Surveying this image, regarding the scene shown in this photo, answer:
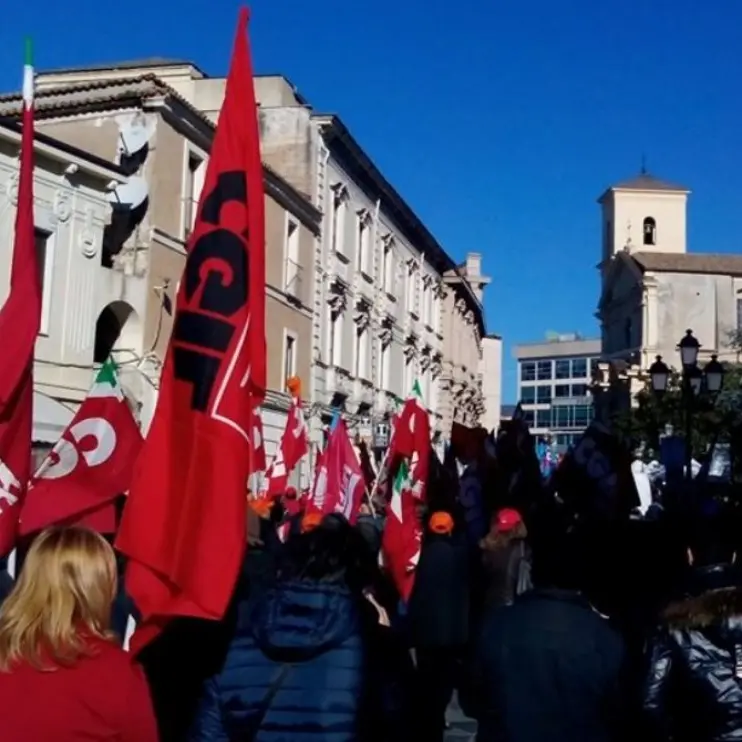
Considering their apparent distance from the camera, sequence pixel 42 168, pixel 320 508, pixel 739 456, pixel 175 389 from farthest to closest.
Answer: pixel 42 168 → pixel 739 456 → pixel 320 508 → pixel 175 389

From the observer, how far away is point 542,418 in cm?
13912

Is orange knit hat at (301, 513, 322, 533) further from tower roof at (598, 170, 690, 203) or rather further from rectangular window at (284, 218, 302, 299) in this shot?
tower roof at (598, 170, 690, 203)

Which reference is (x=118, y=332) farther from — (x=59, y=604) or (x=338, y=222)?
(x=59, y=604)

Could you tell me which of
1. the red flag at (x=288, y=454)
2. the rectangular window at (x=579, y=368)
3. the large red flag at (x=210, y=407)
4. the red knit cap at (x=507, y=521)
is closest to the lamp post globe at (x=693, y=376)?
the red flag at (x=288, y=454)

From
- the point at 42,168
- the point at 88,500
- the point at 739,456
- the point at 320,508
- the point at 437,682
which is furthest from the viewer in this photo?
the point at 42,168

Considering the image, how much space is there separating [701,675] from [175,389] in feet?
6.90

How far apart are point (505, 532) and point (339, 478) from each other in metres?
6.03

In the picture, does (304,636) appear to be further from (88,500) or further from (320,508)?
(320,508)

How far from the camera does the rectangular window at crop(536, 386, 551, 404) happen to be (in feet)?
480

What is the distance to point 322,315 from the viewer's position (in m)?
33.4

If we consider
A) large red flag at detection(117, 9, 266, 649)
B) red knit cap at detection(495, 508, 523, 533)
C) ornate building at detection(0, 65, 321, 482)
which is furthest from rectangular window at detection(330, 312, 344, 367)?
large red flag at detection(117, 9, 266, 649)

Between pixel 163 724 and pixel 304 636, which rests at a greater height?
pixel 304 636

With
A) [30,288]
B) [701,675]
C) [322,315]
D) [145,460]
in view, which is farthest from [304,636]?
[322,315]

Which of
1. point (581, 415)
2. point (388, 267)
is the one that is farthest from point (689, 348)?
point (581, 415)
